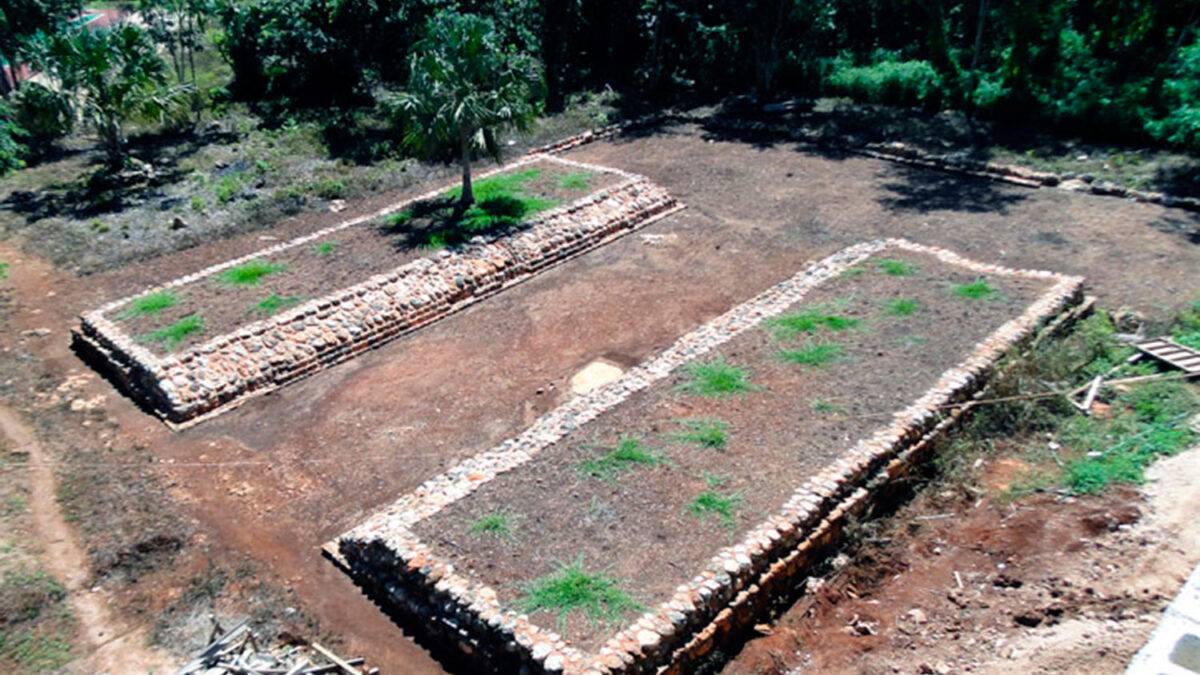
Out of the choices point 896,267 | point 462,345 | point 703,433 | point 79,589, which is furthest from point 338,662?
point 896,267

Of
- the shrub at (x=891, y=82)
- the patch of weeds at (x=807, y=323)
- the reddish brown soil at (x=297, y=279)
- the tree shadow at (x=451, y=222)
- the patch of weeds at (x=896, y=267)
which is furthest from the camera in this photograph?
the shrub at (x=891, y=82)

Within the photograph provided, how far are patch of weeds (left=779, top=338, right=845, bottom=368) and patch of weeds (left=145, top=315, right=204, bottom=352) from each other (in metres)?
9.48

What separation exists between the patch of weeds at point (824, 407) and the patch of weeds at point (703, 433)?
4.25ft

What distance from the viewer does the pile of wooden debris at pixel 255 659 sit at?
9086 millimetres

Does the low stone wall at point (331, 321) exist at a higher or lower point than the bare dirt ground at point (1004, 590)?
higher

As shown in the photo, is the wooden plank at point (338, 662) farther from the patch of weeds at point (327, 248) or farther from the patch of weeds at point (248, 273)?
the patch of weeds at point (327, 248)

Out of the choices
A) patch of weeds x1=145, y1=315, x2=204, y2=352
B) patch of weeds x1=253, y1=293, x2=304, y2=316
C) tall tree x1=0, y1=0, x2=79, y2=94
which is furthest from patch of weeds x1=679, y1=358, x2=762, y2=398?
tall tree x1=0, y1=0, x2=79, y2=94

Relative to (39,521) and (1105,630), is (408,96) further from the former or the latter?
(1105,630)

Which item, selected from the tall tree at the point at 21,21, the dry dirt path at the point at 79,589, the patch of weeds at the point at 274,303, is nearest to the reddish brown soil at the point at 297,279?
the patch of weeds at the point at 274,303

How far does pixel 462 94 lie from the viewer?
58.2 ft

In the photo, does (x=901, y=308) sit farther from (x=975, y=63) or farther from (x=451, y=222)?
(x=975, y=63)

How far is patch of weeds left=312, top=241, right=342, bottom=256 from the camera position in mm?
17281

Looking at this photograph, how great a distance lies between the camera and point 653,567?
31.5ft

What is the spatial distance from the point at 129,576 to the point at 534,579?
5.14 metres
